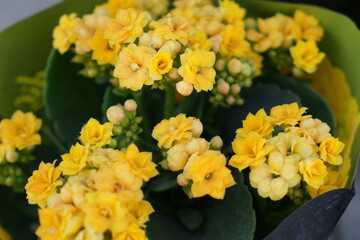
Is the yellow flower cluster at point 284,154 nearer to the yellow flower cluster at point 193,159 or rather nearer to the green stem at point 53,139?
the yellow flower cluster at point 193,159

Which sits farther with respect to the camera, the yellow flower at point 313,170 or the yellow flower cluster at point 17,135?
the yellow flower cluster at point 17,135

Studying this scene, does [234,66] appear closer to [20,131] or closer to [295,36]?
[295,36]

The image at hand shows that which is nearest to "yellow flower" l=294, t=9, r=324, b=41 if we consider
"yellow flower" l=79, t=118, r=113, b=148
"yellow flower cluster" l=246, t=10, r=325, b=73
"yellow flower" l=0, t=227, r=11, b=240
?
"yellow flower cluster" l=246, t=10, r=325, b=73

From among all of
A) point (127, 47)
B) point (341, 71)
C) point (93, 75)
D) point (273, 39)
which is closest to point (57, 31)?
point (93, 75)

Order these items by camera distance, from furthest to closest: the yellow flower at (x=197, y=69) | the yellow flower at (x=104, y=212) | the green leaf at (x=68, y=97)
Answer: the green leaf at (x=68, y=97) < the yellow flower at (x=197, y=69) < the yellow flower at (x=104, y=212)

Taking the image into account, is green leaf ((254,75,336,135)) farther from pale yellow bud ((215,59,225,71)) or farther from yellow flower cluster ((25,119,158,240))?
yellow flower cluster ((25,119,158,240))

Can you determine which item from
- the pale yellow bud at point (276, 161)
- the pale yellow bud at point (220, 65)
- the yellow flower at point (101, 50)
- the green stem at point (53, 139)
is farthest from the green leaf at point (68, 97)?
the pale yellow bud at point (276, 161)

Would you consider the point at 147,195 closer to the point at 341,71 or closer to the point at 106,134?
the point at 106,134
